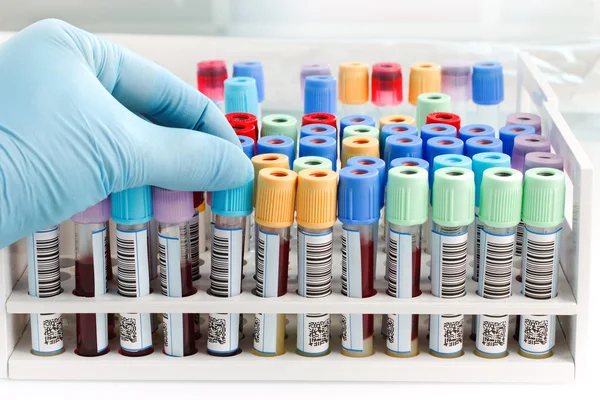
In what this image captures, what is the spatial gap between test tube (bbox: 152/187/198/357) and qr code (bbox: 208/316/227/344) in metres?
0.02

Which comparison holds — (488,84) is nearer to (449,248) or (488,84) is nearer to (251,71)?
(251,71)

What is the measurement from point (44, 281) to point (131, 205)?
120 mm

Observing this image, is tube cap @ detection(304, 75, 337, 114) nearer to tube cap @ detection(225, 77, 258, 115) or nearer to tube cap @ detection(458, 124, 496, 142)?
tube cap @ detection(225, 77, 258, 115)

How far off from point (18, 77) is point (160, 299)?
0.25 m

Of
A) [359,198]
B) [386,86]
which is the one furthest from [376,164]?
[386,86]

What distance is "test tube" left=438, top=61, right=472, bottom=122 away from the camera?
1378 mm

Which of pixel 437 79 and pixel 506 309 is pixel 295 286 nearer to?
pixel 506 309

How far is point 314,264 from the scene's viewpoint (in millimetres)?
975

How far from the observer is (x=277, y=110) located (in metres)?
1.83

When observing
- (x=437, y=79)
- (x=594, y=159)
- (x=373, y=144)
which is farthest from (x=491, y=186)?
(x=594, y=159)

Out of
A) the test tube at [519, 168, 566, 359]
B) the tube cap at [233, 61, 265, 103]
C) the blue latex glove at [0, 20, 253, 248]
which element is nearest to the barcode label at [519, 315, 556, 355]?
the test tube at [519, 168, 566, 359]

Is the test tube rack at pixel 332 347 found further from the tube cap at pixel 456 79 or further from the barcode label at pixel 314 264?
the tube cap at pixel 456 79

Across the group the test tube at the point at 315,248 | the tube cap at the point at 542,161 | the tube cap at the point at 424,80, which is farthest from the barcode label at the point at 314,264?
the tube cap at the point at 424,80

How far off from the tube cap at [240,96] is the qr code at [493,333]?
1.44 feet
